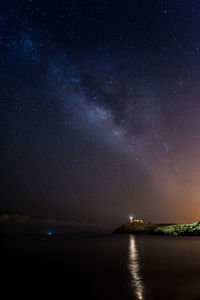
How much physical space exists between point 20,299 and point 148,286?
7.01 metres

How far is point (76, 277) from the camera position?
16.3 meters

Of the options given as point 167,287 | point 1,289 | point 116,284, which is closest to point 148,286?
point 167,287

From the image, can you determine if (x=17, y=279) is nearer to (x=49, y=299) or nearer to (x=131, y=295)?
(x=49, y=299)

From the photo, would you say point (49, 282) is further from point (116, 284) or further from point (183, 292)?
point (183, 292)

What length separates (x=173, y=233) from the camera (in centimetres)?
13975

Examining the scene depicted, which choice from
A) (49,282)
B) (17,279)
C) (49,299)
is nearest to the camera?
(49,299)

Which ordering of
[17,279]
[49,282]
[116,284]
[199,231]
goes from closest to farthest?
1. [116,284]
2. [49,282]
3. [17,279]
4. [199,231]

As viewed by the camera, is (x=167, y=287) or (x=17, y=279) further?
(x=17, y=279)

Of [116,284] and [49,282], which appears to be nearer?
[116,284]

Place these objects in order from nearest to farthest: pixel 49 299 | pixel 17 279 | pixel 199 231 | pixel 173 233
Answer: pixel 49 299
pixel 17 279
pixel 199 231
pixel 173 233

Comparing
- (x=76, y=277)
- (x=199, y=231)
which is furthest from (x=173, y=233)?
(x=76, y=277)

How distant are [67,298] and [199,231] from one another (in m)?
125

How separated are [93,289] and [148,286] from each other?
10.5ft

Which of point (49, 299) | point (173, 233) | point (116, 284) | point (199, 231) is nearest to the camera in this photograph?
point (49, 299)
